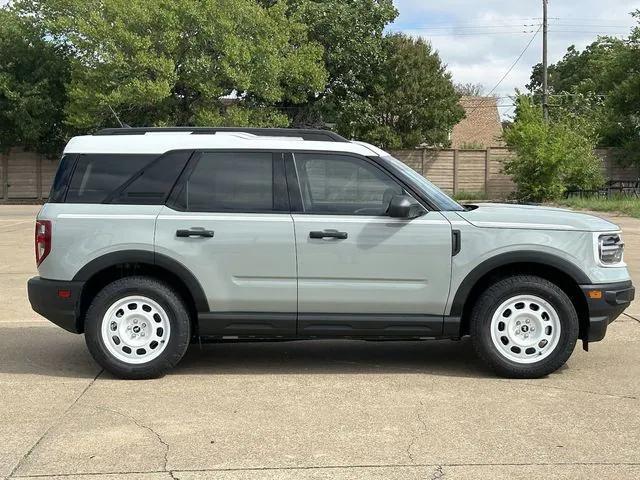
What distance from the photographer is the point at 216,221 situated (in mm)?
5809

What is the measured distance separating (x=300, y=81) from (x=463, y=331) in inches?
1023

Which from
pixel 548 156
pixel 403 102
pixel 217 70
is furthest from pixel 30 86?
pixel 548 156

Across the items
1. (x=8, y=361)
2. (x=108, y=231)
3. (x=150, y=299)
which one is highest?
(x=108, y=231)

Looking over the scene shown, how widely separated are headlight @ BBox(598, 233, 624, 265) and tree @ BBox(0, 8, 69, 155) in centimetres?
3005

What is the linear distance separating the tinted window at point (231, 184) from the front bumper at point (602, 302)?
2.52m

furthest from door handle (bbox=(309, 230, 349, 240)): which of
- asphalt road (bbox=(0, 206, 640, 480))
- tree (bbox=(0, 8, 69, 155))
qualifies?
tree (bbox=(0, 8, 69, 155))

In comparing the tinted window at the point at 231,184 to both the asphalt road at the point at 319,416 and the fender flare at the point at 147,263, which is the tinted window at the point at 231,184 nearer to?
the fender flare at the point at 147,263

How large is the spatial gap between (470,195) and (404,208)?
91.9 feet

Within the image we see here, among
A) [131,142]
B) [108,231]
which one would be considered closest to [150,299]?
[108,231]

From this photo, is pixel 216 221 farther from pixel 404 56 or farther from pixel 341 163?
→ pixel 404 56

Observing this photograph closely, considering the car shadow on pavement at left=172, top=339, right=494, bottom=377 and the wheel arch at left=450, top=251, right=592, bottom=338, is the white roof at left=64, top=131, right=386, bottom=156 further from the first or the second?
Result: the car shadow on pavement at left=172, top=339, right=494, bottom=377

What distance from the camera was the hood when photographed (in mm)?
5770

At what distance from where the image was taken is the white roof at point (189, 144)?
236 inches

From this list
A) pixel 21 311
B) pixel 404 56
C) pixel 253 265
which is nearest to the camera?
pixel 253 265
